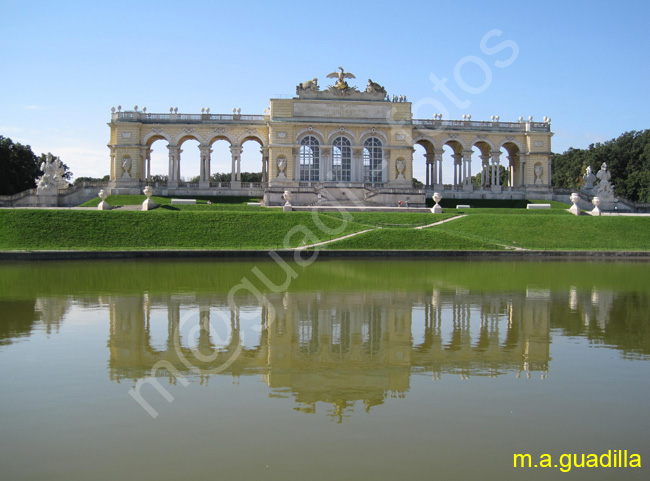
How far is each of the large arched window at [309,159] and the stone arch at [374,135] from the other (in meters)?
4.08

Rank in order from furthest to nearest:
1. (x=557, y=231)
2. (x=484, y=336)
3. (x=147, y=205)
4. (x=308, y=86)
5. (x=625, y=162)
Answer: (x=625, y=162) < (x=308, y=86) < (x=147, y=205) < (x=557, y=231) < (x=484, y=336)

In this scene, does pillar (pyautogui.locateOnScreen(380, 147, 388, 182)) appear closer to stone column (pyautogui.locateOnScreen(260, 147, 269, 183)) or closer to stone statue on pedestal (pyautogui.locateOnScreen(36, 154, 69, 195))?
stone column (pyautogui.locateOnScreen(260, 147, 269, 183))

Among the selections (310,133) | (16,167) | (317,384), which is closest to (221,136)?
(310,133)

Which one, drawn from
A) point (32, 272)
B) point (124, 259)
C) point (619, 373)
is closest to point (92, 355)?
point (619, 373)

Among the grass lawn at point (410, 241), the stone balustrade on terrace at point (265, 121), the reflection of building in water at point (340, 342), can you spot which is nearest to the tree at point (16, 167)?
the stone balustrade on terrace at point (265, 121)

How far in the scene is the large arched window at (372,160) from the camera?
2232 inches

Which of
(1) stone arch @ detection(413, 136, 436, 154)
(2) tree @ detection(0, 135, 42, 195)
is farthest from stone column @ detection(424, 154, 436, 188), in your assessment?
(2) tree @ detection(0, 135, 42, 195)

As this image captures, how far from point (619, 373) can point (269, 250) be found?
21179mm

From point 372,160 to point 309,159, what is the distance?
18.9 ft

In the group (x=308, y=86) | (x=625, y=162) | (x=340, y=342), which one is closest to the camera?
(x=340, y=342)

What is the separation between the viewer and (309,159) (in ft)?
185

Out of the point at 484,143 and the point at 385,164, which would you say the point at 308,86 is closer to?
the point at 385,164

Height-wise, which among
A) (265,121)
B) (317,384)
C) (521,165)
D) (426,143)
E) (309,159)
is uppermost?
(265,121)

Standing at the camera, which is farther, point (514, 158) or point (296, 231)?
point (514, 158)
